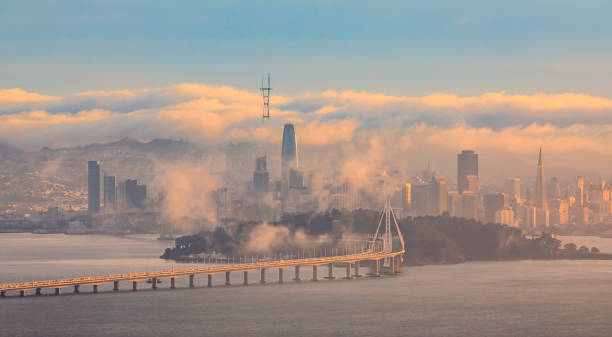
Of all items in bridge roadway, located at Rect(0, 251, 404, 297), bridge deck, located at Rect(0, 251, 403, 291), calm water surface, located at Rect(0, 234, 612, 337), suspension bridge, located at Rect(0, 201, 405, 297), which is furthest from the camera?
suspension bridge, located at Rect(0, 201, 405, 297)

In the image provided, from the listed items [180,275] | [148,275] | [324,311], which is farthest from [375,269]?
[324,311]

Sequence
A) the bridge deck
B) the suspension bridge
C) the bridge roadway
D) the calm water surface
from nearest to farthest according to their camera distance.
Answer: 1. the calm water surface
2. the bridge deck
3. the bridge roadway
4. the suspension bridge

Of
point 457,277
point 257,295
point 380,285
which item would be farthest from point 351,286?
point 457,277

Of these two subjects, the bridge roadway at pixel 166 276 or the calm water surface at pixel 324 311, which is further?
the bridge roadway at pixel 166 276

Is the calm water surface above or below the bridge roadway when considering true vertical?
below

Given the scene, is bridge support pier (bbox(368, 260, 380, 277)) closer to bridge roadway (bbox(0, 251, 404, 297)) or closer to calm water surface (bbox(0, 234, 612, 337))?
bridge roadway (bbox(0, 251, 404, 297))

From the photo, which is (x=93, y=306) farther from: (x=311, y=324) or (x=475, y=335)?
(x=475, y=335)

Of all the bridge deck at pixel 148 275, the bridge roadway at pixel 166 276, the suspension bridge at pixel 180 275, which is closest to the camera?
the bridge deck at pixel 148 275

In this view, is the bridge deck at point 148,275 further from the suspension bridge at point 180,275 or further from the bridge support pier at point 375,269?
the bridge support pier at point 375,269

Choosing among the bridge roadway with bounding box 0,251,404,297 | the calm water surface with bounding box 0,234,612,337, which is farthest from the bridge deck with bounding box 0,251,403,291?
the calm water surface with bounding box 0,234,612,337

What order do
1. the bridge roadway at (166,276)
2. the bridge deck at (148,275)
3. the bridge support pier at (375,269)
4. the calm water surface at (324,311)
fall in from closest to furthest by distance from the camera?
the calm water surface at (324,311) < the bridge deck at (148,275) < the bridge roadway at (166,276) < the bridge support pier at (375,269)

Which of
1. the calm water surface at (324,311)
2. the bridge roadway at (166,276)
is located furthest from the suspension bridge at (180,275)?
the calm water surface at (324,311)

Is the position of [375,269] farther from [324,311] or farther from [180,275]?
[324,311]
